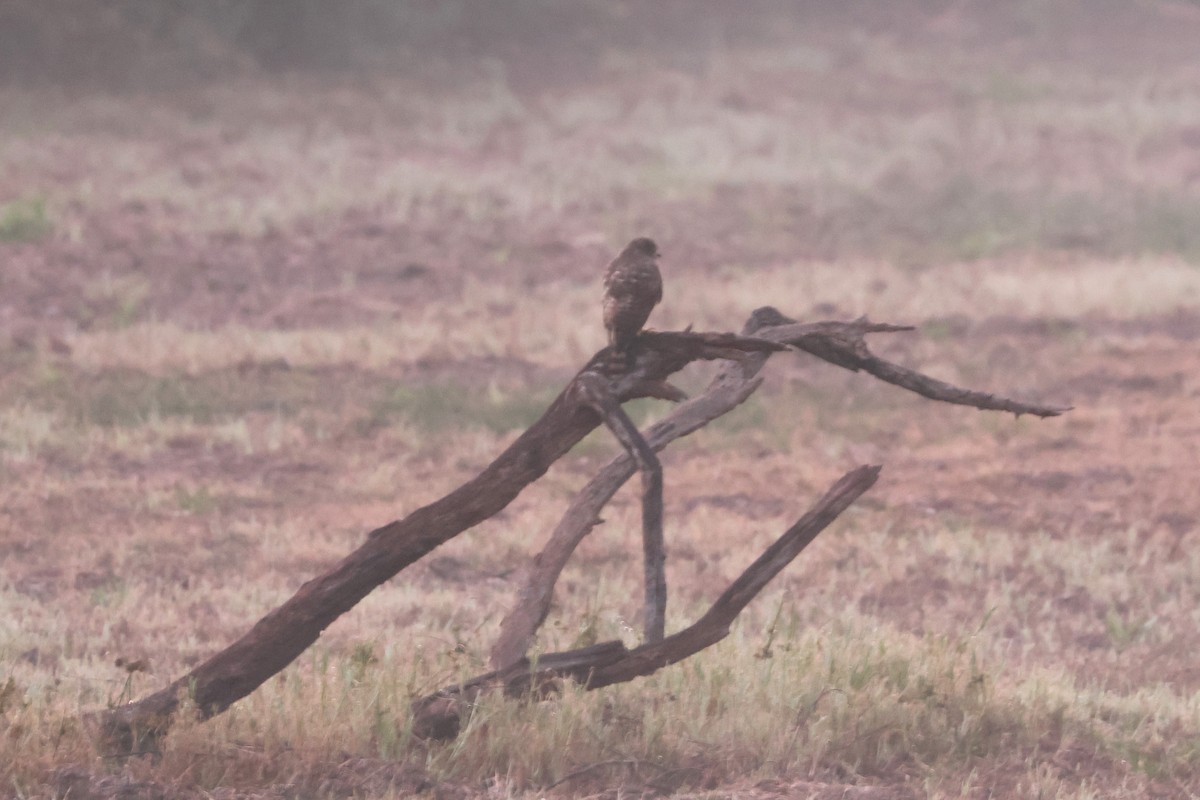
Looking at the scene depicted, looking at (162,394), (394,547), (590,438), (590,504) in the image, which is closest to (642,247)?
(590,504)

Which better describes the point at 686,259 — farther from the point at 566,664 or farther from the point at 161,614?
the point at 566,664

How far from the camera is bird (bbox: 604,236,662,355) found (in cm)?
534

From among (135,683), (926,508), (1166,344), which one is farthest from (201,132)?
(135,683)

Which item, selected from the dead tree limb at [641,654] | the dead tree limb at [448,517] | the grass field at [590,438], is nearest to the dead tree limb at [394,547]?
the dead tree limb at [448,517]

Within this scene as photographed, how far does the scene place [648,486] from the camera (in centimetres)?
501

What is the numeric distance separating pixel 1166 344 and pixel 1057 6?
2885 centimetres

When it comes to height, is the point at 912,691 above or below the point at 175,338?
below

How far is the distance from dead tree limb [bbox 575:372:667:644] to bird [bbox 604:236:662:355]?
165 mm

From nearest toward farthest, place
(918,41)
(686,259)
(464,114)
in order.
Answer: (686,259)
(464,114)
(918,41)

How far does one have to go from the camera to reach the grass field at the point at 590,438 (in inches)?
244

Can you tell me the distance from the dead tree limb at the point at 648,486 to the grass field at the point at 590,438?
0.79 m

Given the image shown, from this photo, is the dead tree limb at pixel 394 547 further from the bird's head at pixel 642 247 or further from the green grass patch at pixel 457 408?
the green grass patch at pixel 457 408

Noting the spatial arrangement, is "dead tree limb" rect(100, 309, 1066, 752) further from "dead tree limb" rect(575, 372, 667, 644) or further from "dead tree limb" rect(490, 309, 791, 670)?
"dead tree limb" rect(490, 309, 791, 670)

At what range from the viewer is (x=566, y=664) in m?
5.86
